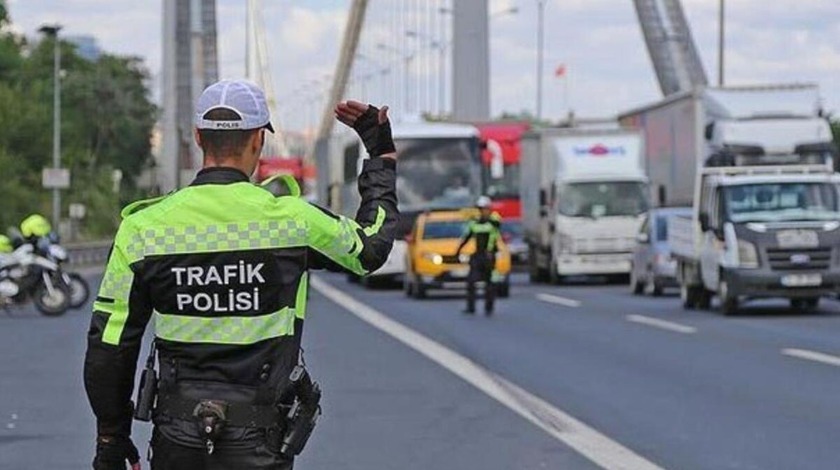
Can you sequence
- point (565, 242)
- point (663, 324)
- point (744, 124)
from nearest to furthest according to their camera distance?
point (663, 324) < point (744, 124) < point (565, 242)

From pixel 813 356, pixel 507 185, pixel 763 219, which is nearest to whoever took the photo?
pixel 813 356

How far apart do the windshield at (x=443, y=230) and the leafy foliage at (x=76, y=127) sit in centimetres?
3505

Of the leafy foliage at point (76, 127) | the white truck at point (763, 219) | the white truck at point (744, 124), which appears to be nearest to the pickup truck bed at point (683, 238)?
the white truck at point (763, 219)

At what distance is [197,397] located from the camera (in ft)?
17.4

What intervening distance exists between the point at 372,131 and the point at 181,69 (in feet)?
252

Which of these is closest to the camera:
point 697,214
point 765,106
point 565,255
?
point 697,214

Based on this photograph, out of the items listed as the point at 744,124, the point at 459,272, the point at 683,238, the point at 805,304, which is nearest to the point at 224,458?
the point at 805,304

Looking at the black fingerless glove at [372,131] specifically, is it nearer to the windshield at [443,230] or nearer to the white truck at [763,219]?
the white truck at [763,219]

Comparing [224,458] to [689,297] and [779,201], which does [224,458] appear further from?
[689,297]

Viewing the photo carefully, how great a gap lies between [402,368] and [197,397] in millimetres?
14538

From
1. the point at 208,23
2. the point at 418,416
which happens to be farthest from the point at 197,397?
the point at 208,23

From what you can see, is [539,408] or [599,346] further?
[599,346]

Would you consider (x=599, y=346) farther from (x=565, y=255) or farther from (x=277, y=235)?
(x=565, y=255)

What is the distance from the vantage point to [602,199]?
45.3 m
